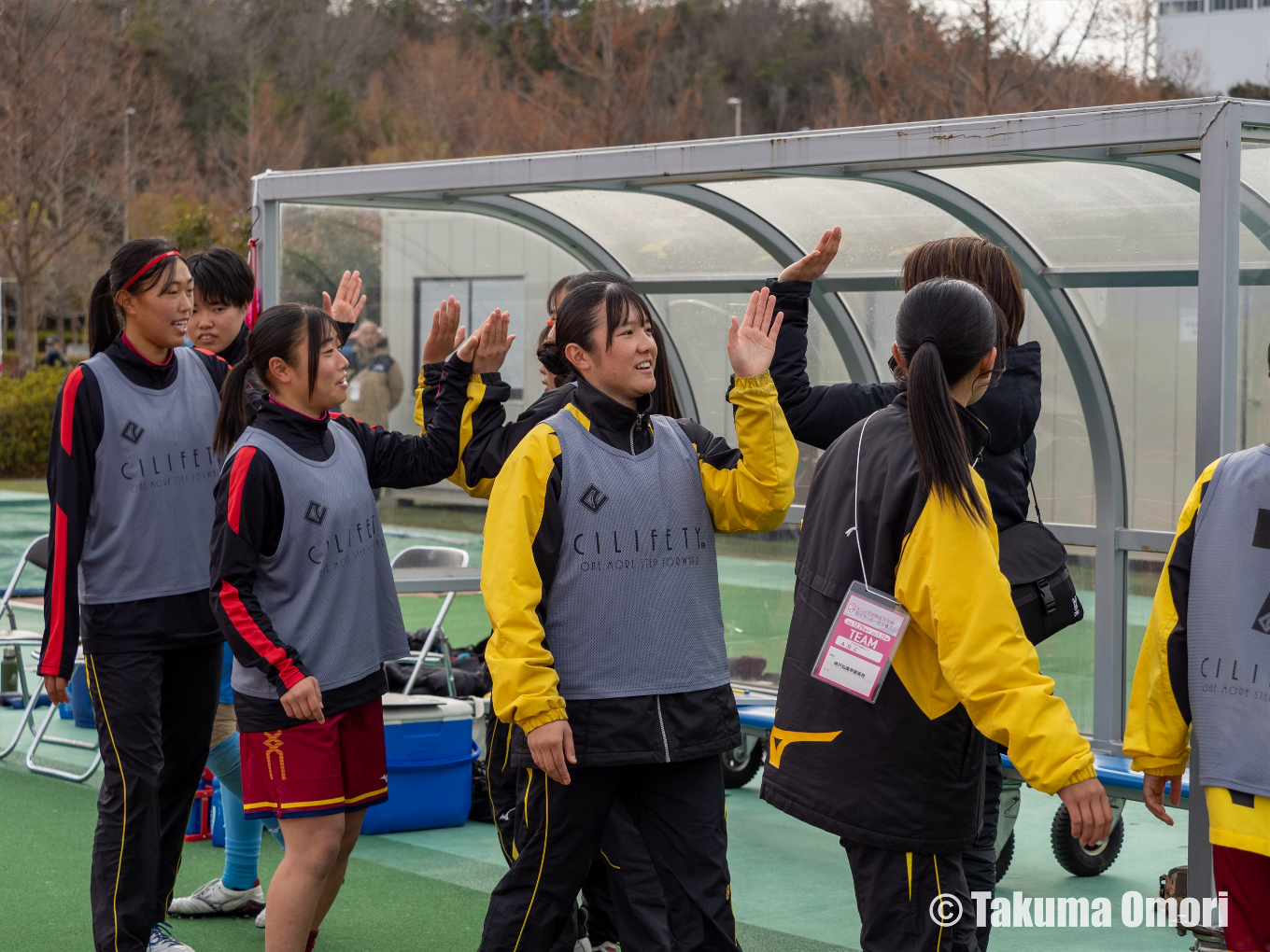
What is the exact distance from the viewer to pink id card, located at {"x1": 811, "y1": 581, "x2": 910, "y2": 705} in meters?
2.37

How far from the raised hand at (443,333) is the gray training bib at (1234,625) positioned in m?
1.78

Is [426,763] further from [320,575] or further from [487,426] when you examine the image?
[487,426]

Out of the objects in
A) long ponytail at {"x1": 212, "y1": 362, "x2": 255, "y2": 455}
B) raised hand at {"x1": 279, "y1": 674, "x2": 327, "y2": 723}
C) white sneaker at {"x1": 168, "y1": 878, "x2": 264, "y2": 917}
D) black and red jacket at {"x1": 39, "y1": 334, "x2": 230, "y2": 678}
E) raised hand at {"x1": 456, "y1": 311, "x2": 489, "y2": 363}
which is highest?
raised hand at {"x1": 456, "y1": 311, "x2": 489, "y2": 363}

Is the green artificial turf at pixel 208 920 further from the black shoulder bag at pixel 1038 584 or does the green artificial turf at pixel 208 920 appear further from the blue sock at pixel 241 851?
the black shoulder bag at pixel 1038 584

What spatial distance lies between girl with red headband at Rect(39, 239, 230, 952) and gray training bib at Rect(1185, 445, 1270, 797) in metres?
2.36

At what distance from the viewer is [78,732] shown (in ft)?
21.9

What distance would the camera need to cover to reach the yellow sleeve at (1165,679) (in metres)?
2.60

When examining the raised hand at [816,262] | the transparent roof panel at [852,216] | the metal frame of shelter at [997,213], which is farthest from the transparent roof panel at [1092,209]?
the raised hand at [816,262]

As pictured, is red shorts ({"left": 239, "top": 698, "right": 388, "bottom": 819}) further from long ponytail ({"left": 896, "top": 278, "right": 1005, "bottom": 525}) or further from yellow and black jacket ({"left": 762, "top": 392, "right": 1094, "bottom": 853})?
long ponytail ({"left": 896, "top": 278, "right": 1005, "bottom": 525})

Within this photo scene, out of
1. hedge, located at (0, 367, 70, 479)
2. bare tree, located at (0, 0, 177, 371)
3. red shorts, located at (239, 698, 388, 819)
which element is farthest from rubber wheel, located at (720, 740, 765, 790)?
bare tree, located at (0, 0, 177, 371)

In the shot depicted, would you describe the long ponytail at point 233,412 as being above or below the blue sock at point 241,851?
above

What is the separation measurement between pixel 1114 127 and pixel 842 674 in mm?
1773

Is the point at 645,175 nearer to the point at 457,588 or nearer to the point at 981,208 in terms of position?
the point at 981,208

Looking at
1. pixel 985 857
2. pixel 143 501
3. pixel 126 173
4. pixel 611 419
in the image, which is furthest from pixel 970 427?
pixel 126 173
